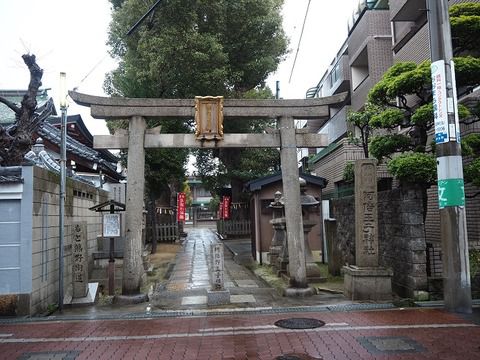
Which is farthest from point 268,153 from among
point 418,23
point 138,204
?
point 138,204

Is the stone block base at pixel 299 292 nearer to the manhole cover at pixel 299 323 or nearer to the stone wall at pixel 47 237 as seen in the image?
the manhole cover at pixel 299 323

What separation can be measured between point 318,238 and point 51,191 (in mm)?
13881

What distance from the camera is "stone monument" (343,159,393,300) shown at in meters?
10.2

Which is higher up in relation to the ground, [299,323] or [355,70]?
[355,70]

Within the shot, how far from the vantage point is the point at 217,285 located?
10.8 meters

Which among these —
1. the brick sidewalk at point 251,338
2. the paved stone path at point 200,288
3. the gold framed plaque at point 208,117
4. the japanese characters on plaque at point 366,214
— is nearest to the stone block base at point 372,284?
the japanese characters on plaque at point 366,214

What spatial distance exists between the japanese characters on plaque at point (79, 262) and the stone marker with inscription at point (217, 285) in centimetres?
332

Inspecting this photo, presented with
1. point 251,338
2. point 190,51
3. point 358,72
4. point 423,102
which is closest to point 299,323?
point 251,338

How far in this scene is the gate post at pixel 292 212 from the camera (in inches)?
448

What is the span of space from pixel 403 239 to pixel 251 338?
16.7ft

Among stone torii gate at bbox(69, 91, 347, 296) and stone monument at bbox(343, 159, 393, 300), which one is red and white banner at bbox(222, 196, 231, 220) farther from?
stone monument at bbox(343, 159, 393, 300)

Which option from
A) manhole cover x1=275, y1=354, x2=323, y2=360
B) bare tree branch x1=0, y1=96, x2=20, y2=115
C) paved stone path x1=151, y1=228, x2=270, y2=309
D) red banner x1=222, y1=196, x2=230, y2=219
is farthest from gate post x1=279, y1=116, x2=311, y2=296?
red banner x1=222, y1=196, x2=230, y2=219

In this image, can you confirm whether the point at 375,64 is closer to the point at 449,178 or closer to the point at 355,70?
the point at 355,70

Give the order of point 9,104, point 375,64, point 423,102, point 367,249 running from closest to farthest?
1. point 9,104
2. point 367,249
3. point 423,102
4. point 375,64
